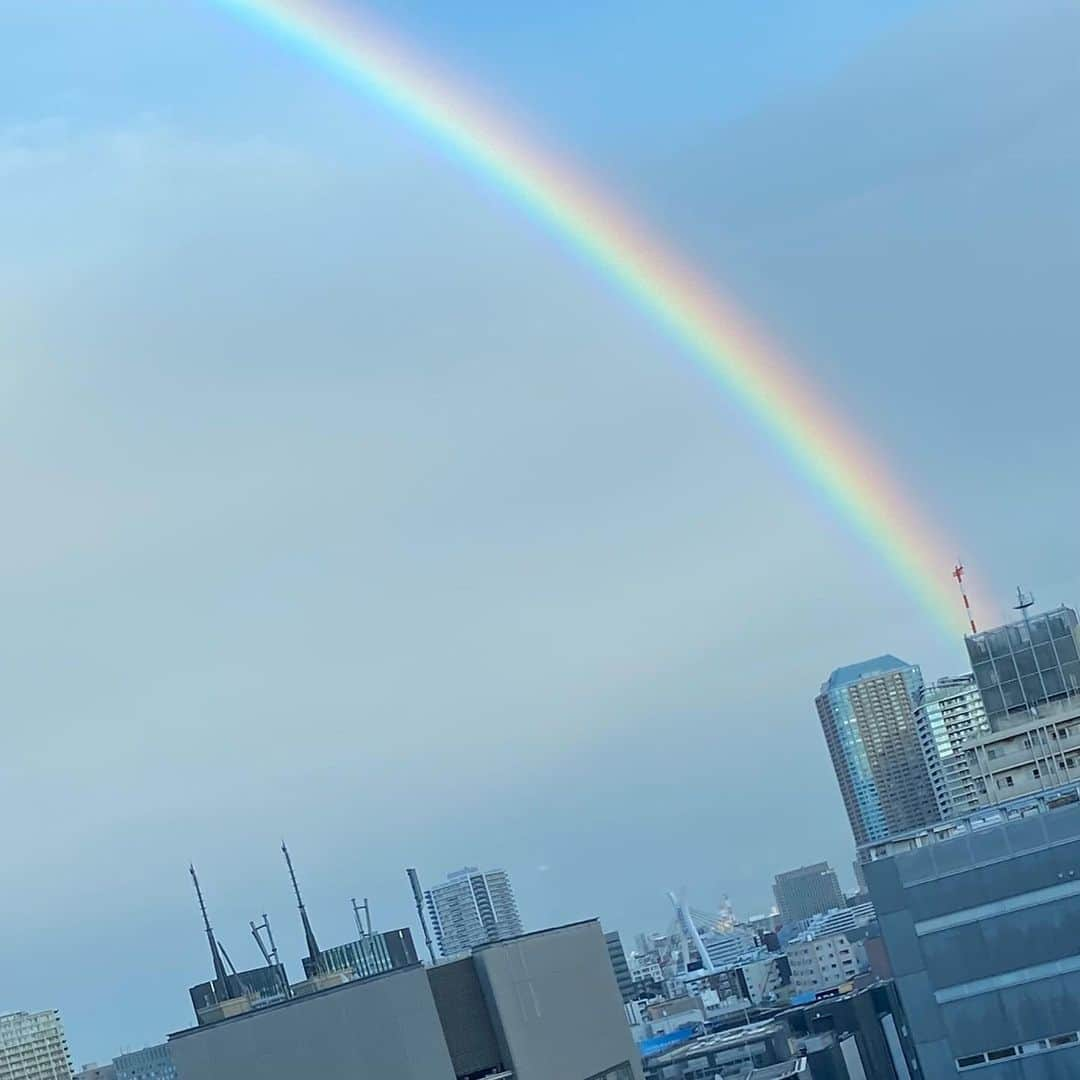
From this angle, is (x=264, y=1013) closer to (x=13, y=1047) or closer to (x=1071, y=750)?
(x=1071, y=750)

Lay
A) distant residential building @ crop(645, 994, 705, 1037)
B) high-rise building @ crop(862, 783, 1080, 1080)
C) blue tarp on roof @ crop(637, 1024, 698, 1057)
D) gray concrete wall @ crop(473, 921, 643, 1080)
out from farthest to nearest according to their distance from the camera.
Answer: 1. distant residential building @ crop(645, 994, 705, 1037)
2. blue tarp on roof @ crop(637, 1024, 698, 1057)
3. gray concrete wall @ crop(473, 921, 643, 1080)
4. high-rise building @ crop(862, 783, 1080, 1080)

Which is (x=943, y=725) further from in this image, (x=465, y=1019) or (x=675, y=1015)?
(x=465, y=1019)

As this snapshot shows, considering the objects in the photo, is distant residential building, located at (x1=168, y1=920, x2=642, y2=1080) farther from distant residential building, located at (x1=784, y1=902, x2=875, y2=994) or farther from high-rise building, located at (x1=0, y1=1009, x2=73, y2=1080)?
high-rise building, located at (x1=0, y1=1009, x2=73, y2=1080)

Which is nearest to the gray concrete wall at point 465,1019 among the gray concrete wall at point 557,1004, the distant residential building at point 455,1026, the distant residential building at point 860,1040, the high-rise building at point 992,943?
the distant residential building at point 455,1026

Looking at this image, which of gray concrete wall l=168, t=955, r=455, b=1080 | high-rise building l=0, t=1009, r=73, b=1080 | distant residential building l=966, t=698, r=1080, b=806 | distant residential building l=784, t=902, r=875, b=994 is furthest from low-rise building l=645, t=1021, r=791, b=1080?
high-rise building l=0, t=1009, r=73, b=1080

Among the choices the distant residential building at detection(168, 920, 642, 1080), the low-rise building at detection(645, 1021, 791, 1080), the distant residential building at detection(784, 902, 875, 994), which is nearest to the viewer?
the distant residential building at detection(168, 920, 642, 1080)

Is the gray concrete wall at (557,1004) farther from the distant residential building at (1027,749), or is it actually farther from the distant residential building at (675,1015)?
the distant residential building at (675,1015)

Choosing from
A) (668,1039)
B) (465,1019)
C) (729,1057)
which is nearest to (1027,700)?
(465,1019)
